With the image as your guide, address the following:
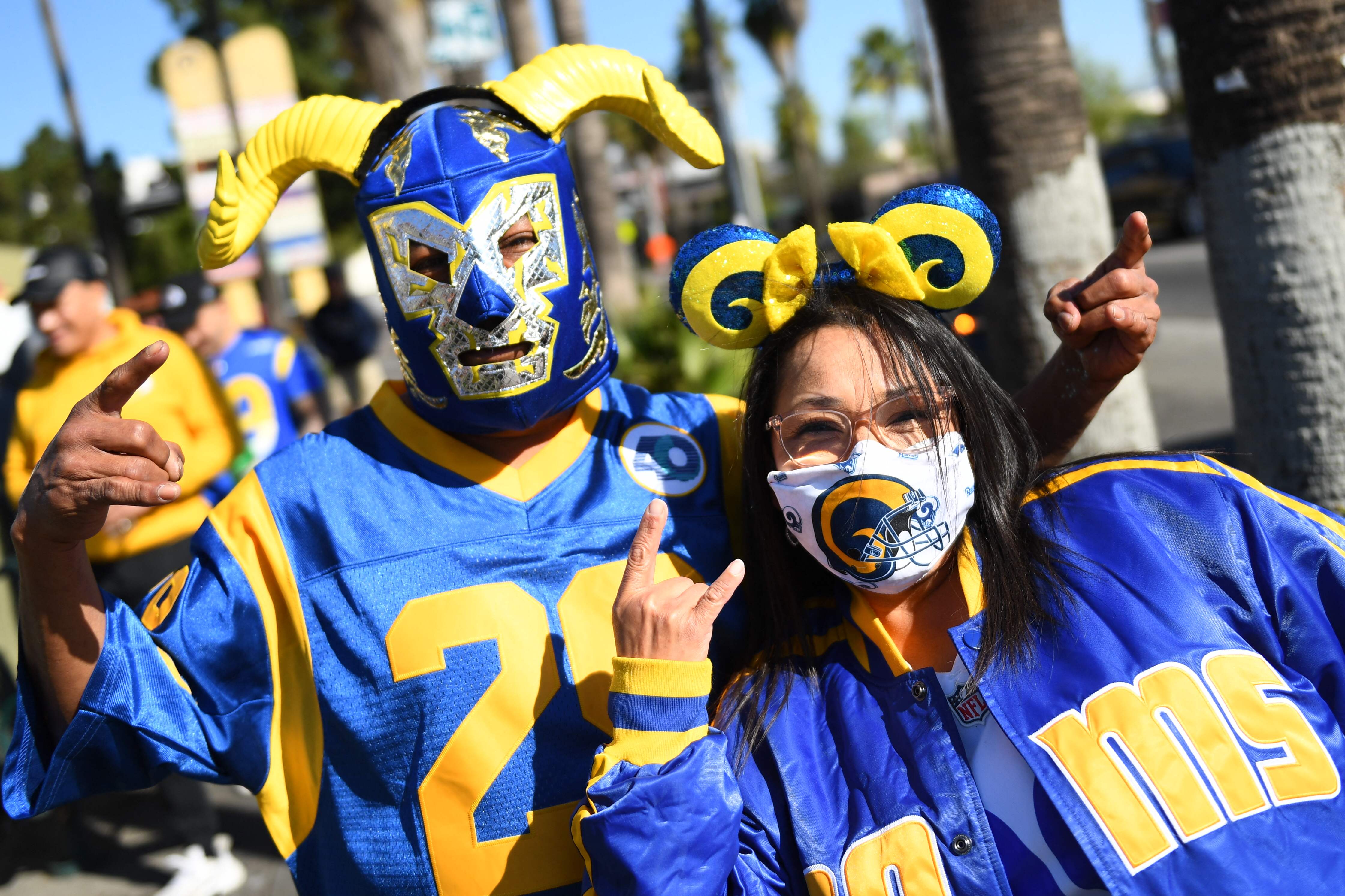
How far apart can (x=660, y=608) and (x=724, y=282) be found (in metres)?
0.69

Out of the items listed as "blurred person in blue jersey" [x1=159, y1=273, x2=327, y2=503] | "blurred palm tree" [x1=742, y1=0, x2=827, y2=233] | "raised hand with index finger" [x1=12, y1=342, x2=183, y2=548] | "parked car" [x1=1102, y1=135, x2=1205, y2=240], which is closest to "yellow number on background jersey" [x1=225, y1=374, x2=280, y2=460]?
"blurred person in blue jersey" [x1=159, y1=273, x2=327, y2=503]

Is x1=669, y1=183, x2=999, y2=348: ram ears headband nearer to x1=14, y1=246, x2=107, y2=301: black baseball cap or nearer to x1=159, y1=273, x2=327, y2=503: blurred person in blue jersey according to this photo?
x1=14, y1=246, x2=107, y2=301: black baseball cap

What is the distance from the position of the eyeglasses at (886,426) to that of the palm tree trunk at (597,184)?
29.4ft

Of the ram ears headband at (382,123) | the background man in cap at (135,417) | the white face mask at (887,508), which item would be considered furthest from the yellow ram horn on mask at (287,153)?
the background man in cap at (135,417)

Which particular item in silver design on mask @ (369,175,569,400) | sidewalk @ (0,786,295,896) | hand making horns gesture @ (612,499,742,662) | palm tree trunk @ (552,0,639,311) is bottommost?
sidewalk @ (0,786,295,896)

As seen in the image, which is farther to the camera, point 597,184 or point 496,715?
point 597,184

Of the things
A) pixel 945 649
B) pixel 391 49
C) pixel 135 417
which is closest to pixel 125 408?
pixel 135 417

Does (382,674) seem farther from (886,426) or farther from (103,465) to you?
(886,426)

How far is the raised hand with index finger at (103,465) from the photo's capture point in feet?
5.79

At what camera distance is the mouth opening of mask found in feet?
7.25

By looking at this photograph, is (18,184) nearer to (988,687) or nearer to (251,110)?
(251,110)

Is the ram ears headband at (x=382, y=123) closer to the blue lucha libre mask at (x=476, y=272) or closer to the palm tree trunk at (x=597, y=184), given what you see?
the blue lucha libre mask at (x=476, y=272)

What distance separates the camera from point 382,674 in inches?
82.7

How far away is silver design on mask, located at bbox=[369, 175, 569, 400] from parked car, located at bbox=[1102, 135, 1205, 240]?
1767 cm
